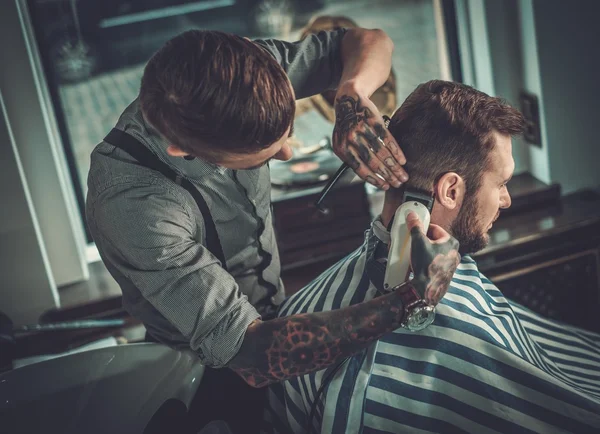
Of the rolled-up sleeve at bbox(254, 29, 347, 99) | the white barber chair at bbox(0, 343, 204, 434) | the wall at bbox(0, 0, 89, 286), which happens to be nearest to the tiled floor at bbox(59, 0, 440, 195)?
the wall at bbox(0, 0, 89, 286)

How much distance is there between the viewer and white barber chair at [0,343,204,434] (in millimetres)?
1488

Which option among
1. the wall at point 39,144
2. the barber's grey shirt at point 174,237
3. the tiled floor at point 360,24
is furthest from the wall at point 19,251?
the barber's grey shirt at point 174,237

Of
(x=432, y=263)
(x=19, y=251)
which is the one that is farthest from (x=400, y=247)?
(x=19, y=251)

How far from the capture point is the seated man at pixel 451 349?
4.99 ft

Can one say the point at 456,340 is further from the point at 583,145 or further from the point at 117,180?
the point at 583,145

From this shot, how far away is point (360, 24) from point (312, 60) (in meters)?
1.27

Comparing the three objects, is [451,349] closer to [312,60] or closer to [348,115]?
[348,115]

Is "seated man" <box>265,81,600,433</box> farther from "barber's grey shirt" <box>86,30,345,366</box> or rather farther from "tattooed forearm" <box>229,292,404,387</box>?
"barber's grey shirt" <box>86,30,345,366</box>

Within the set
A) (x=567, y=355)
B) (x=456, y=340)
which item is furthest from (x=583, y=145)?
(x=456, y=340)

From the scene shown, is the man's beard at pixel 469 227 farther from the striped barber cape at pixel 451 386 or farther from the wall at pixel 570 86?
the wall at pixel 570 86

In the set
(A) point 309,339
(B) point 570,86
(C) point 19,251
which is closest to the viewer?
(A) point 309,339

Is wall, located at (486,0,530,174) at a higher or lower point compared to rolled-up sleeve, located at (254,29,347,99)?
lower

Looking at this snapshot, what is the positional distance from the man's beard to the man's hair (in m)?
0.57

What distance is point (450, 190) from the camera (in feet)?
5.38
